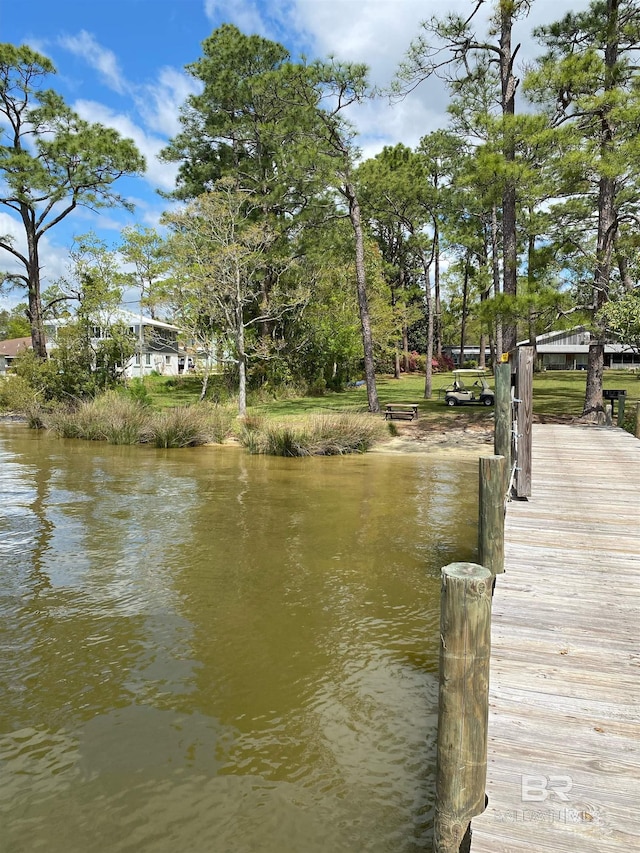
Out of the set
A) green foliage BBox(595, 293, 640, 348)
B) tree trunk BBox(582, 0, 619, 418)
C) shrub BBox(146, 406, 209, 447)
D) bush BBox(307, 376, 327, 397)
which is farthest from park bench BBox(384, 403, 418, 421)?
bush BBox(307, 376, 327, 397)

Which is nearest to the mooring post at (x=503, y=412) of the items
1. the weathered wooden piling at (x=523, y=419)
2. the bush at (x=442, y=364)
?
the weathered wooden piling at (x=523, y=419)

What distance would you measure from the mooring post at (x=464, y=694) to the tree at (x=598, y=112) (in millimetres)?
13841

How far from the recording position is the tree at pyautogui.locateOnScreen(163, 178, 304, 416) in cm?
2286

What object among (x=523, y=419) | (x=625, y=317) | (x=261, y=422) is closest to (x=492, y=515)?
(x=523, y=419)

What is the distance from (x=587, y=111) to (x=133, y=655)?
1535 centimetres

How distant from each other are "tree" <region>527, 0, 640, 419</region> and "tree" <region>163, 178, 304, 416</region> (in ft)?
37.1

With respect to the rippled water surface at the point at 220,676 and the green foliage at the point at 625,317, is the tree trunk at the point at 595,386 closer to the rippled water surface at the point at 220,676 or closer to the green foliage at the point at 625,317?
the green foliage at the point at 625,317

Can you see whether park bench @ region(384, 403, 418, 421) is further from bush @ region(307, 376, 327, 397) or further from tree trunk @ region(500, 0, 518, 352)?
bush @ region(307, 376, 327, 397)

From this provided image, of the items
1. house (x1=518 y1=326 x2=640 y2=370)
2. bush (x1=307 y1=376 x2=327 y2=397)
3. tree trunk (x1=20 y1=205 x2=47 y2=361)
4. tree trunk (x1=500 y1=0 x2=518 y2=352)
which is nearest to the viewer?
tree trunk (x1=500 y1=0 x2=518 y2=352)

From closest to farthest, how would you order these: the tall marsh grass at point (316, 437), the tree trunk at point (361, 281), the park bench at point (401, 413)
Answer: the tall marsh grass at point (316, 437) → the park bench at point (401, 413) → the tree trunk at point (361, 281)

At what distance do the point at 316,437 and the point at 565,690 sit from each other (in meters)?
13.8

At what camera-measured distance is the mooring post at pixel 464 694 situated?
102 inches

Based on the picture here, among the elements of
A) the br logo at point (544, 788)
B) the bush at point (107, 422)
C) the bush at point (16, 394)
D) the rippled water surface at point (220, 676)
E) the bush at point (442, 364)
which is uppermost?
the bush at point (442, 364)

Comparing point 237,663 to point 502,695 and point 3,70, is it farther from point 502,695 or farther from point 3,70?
point 3,70
